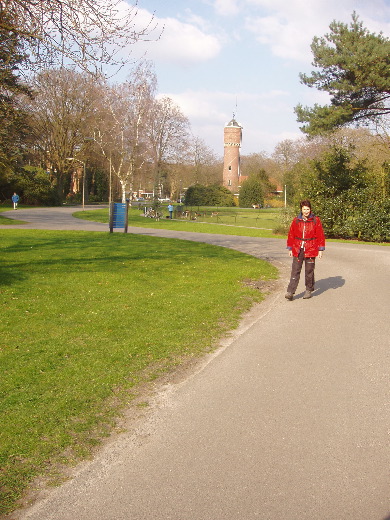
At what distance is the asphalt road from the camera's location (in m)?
3.07

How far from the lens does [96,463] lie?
11.6ft

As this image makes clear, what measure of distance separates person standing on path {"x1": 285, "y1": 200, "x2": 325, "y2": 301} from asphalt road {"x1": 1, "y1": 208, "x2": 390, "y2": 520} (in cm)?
A: 316

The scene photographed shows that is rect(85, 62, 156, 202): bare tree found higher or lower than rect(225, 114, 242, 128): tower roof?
lower

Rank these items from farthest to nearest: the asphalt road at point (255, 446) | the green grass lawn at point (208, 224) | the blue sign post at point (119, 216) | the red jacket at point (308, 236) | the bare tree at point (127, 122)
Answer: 1. the bare tree at point (127, 122)
2. the green grass lawn at point (208, 224)
3. the blue sign post at point (119, 216)
4. the red jacket at point (308, 236)
5. the asphalt road at point (255, 446)

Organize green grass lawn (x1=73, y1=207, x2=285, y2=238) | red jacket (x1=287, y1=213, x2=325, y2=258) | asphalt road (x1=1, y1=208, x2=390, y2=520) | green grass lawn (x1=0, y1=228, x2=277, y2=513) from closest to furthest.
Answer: asphalt road (x1=1, y1=208, x2=390, y2=520) < green grass lawn (x1=0, y1=228, x2=277, y2=513) < red jacket (x1=287, y1=213, x2=325, y2=258) < green grass lawn (x1=73, y1=207, x2=285, y2=238)

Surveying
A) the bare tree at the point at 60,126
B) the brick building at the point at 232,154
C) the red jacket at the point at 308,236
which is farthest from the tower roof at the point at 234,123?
the red jacket at the point at 308,236

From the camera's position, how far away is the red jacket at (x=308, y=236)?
32.7ft

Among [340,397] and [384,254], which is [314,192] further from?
[340,397]

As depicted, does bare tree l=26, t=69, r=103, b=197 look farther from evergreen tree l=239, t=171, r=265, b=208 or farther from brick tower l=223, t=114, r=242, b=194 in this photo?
brick tower l=223, t=114, r=242, b=194

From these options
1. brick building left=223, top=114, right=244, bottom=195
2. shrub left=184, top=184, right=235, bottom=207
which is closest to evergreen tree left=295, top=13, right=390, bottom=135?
shrub left=184, top=184, right=235, bottom=207

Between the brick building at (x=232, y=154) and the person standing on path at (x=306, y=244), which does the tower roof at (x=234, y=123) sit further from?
the person standing on path at (x=306, y=244)

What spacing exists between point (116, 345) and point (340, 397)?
2.77m

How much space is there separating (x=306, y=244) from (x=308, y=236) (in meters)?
0.16

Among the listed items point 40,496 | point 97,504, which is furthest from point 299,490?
point 40,496
